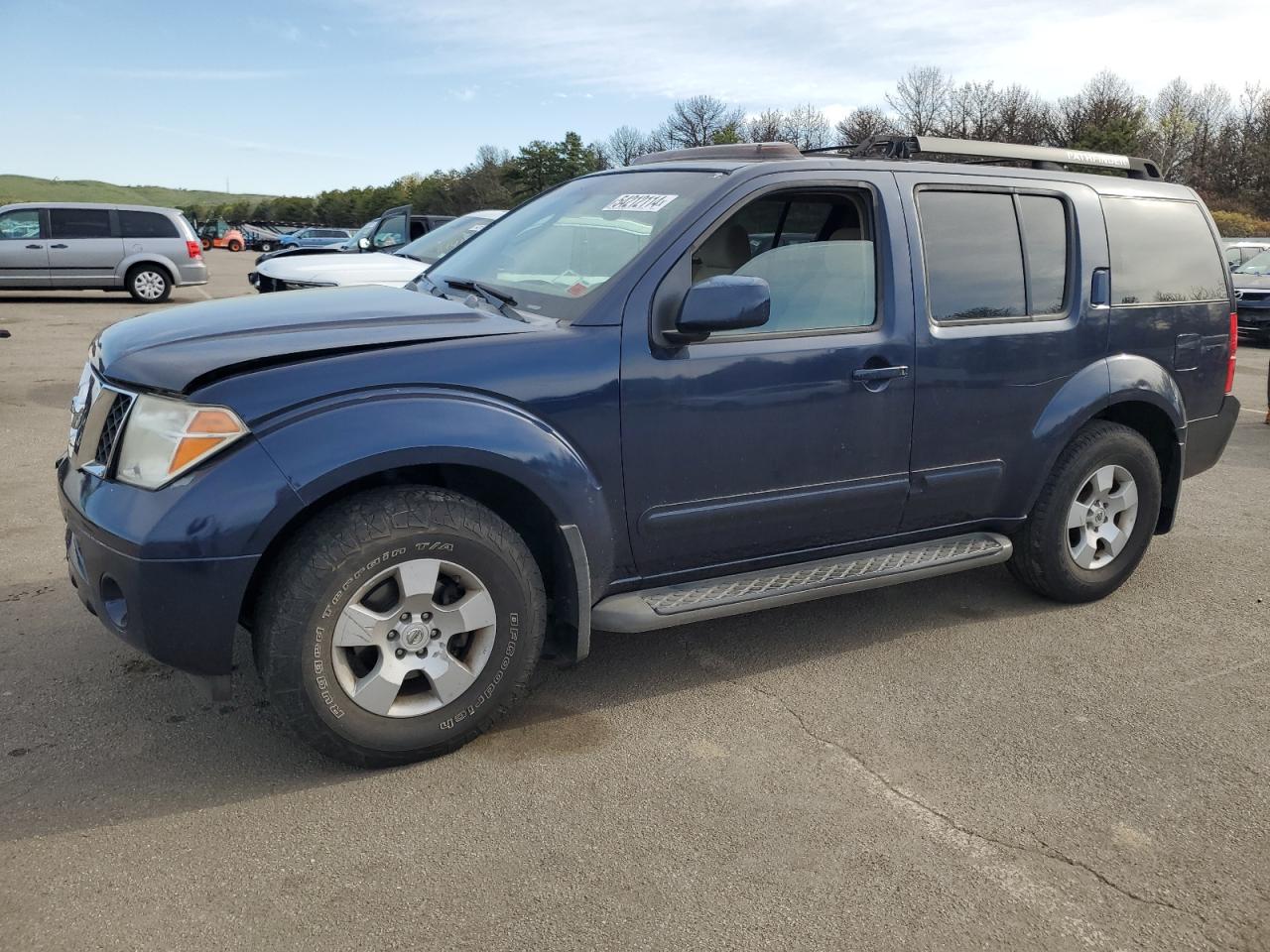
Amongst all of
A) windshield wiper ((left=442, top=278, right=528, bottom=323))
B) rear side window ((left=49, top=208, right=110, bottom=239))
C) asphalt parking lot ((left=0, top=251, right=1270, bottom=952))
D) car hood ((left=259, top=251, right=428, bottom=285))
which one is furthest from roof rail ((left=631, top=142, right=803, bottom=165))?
rear side window ((left=49, top=208, right=110, bottom=239))

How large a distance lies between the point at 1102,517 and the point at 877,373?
1.61 metres

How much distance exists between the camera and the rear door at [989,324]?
12.8 feet

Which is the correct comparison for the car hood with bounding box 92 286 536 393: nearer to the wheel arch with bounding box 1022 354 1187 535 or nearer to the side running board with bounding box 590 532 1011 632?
the side running board with bounding box 590 532 1011 632

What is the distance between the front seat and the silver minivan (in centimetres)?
1668

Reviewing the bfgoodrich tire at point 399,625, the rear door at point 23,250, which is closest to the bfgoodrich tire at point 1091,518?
the bfgoodrich tire at point 399,625

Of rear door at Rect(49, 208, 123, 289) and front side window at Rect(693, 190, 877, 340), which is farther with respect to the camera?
rear door at Rect(49, 208, 123, 289)

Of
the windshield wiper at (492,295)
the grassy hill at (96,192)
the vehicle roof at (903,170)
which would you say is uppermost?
the grassy hill at (96,192)

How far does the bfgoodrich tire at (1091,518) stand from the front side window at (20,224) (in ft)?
57.1

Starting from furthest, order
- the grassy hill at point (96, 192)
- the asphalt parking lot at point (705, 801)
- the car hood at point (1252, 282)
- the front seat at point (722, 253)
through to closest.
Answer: the grassy hill at point (96, 192)
the car hood at point (1252, 282)
the front seat at point (722, 253)
the asphalt parking lot at point (705, 801)

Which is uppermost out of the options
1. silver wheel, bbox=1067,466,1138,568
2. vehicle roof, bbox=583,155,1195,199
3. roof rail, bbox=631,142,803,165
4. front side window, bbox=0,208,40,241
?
front side window, bbox=0,208,40,241

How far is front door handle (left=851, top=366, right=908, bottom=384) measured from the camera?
12.1 ft

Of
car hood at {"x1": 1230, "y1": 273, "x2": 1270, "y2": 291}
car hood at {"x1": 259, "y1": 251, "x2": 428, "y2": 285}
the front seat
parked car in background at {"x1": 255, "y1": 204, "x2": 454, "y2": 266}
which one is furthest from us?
car hood at {"x1": 1230, "y1": 273, "x2": 1270, "y2": 291}

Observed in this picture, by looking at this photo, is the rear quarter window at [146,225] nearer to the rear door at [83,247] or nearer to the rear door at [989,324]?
the rear door at [83,247]

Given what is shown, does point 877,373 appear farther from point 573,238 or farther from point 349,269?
point 349,269
